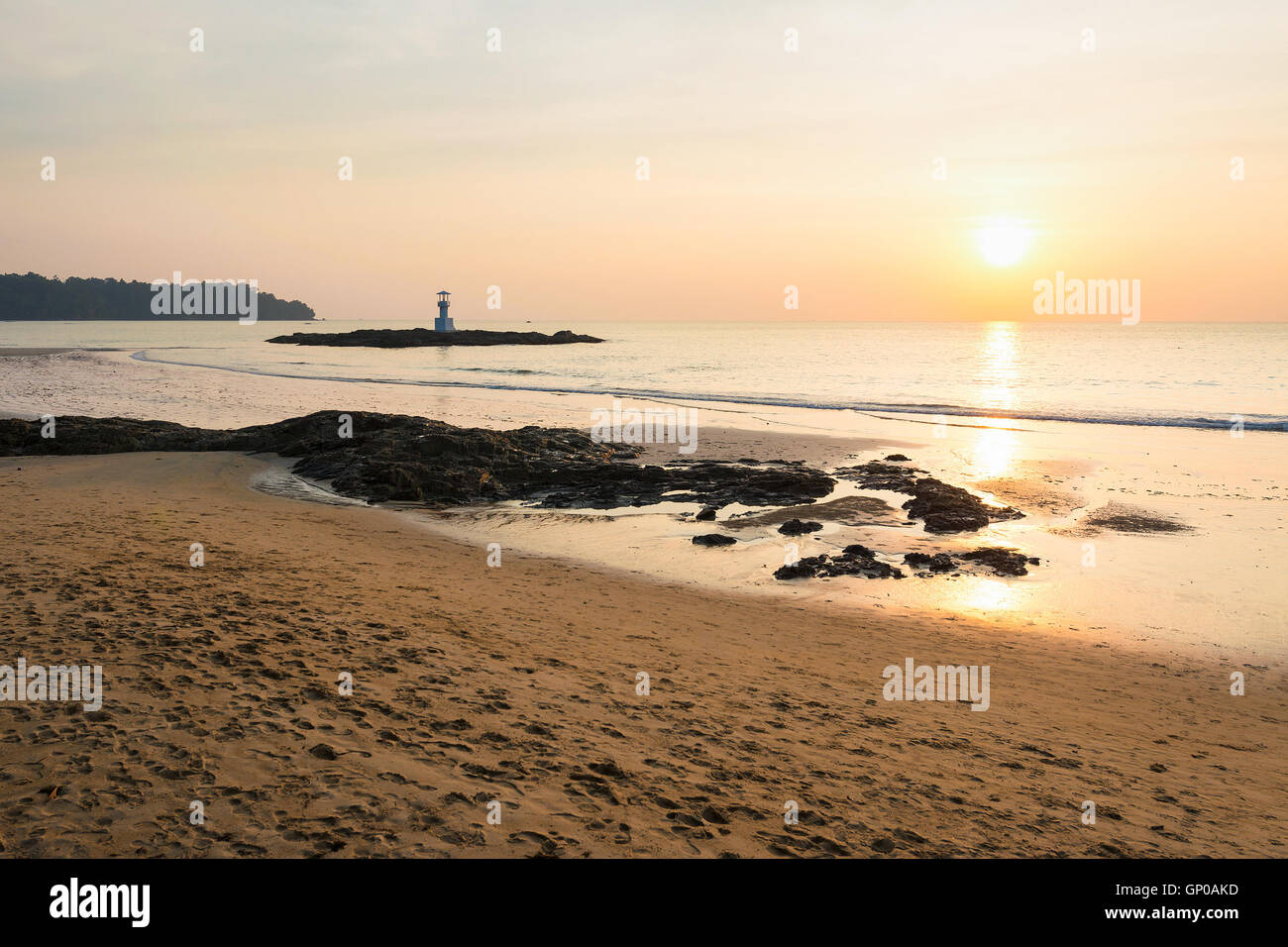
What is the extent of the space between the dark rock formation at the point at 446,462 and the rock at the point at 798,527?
1.66 meters

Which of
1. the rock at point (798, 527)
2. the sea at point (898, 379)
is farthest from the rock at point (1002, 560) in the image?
the sea at point (898, 379)

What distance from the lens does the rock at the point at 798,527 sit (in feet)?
42.0

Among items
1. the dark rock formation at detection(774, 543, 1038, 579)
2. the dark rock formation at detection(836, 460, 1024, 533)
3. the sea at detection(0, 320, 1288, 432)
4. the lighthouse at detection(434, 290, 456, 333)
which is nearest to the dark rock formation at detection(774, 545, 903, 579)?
the dark rock formation at detection(774, 543, 1038, 579)

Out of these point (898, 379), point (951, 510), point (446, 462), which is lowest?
point (951, 510)

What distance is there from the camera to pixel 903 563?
36.8 feet

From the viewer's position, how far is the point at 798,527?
1291cm

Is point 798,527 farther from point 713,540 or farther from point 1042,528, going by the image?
point 1042,528

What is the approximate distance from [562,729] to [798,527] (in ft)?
26.1

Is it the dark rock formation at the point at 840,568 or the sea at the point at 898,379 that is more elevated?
the sea at the point at 898,379

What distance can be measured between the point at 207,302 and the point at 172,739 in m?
23.4

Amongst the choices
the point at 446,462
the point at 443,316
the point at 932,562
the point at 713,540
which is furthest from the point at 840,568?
the point at 443,316

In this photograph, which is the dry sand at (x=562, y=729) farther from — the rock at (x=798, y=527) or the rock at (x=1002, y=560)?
the rock at (x=798, y=527)
